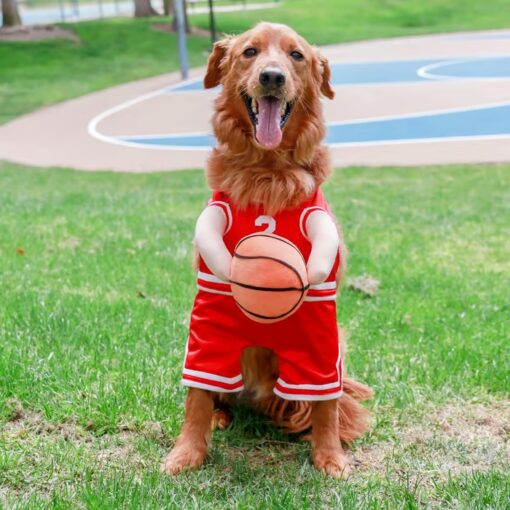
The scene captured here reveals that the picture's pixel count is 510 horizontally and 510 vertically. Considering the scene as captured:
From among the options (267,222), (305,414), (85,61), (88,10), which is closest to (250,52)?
(267,222)

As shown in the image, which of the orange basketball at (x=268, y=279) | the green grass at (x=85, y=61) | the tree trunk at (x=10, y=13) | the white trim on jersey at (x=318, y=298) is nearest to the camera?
the orange basketball at (x=268, y=279)

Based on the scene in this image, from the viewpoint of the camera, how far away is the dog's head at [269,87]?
9.34 ft

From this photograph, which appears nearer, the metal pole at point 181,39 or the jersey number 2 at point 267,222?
the jersey number 2 at point 267,222

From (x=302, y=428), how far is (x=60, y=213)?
528 centimetres

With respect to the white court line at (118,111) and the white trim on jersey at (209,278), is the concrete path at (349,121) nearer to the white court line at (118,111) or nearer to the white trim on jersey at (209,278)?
the white court line at (118,111)

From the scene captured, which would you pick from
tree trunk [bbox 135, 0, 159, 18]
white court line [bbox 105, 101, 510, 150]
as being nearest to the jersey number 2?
white court line [bbox 105, 101, 510, 150]

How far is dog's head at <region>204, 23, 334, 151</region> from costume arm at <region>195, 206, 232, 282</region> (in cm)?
31

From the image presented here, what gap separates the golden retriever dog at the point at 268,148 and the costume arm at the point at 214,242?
0.31 feet

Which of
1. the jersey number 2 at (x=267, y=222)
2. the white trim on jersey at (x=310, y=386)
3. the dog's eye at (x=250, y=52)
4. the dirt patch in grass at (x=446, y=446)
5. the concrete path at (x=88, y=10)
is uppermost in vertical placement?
the dog's eye at (x=250, y=52)

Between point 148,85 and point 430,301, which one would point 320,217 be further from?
point 148,85

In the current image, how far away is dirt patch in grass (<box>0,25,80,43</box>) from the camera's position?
29180 mm

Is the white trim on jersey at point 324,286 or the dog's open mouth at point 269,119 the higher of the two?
the dog's open mouth at point 269,119

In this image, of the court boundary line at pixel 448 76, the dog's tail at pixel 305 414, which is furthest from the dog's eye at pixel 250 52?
the court boundary line at pixel 448 76

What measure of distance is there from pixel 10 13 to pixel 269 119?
30.4m
